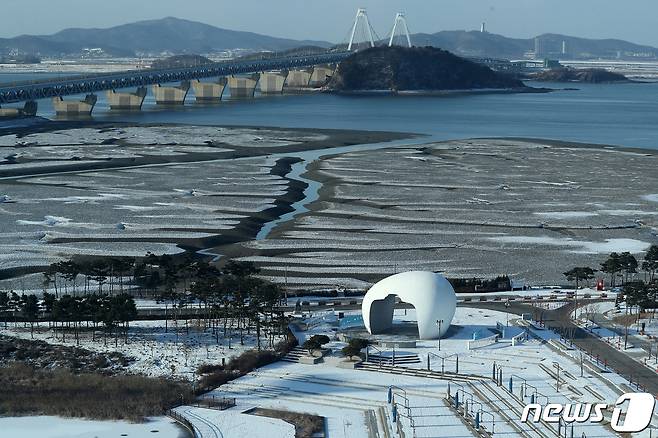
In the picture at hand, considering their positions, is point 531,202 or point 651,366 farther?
point 531,202

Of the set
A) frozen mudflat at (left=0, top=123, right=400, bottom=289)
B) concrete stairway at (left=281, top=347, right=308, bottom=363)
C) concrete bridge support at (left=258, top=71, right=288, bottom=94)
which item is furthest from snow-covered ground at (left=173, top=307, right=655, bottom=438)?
concrete bridge support at (left=258, top=71, right=288, bottom=94)

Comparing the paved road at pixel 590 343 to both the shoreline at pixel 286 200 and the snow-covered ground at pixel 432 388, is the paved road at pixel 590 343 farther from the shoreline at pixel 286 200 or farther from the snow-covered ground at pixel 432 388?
the shoreline at pixel 286 200

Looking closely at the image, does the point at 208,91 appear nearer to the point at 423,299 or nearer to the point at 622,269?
the point at 622,269

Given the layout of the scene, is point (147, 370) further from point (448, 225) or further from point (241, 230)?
point (448, 225)

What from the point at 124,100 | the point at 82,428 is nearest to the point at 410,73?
the point at 124,100

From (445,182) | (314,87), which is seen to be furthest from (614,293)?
(314,87)

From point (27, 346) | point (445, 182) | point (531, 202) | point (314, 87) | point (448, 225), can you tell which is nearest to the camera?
point (27, 346)

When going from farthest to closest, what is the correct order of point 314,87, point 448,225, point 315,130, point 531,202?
point 314,87, point 315,130, point 531,202, point 448,225
